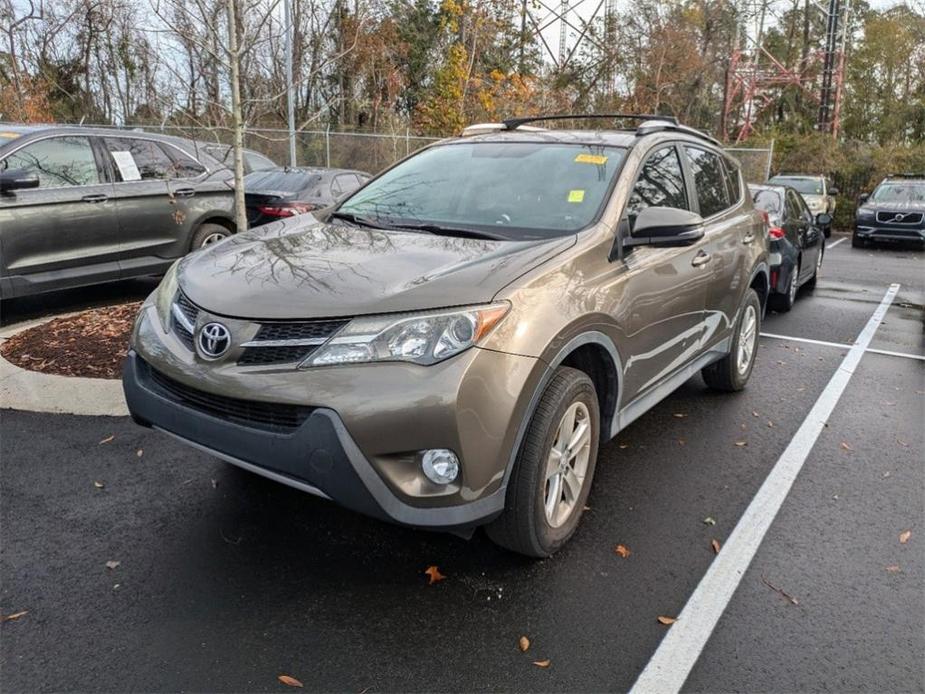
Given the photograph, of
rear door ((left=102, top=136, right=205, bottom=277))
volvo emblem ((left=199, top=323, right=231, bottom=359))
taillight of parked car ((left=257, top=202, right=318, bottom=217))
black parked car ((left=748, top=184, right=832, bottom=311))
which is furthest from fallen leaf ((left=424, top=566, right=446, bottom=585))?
taillight of parked car ((left=257, top=202, right=318, bottom=217))

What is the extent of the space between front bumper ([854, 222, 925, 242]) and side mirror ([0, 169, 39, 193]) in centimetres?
1727

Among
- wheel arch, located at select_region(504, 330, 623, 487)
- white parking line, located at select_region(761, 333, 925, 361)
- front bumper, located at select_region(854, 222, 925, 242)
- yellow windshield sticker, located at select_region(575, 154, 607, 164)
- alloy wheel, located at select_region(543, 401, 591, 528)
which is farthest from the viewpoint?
front bumper, located at select_region(854, 222, 925, 242)

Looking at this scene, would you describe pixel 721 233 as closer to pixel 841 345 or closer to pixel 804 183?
pixel 841 345

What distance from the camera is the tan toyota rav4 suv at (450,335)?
251cm

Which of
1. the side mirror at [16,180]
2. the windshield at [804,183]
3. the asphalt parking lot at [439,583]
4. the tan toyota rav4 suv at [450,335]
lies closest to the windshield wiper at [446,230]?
the tan toyota rav4 suv at [450,335]

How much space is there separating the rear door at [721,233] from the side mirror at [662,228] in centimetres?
105

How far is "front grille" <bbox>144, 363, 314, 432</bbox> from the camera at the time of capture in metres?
2.59

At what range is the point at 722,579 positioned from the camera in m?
3.05

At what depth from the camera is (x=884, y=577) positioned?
3.09 metres

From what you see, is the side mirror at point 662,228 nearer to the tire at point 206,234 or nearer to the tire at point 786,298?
the tire at point 206,234

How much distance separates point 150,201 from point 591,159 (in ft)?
16.5

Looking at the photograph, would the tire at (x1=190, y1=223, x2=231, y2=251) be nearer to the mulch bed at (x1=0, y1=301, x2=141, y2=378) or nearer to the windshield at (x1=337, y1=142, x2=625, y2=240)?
the mulch bed at (x1=0, y1=301, x2=141, y2=378)

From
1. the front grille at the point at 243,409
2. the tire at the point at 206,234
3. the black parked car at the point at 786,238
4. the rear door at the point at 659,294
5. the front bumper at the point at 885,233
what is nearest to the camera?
the front grille at the point at 243,409

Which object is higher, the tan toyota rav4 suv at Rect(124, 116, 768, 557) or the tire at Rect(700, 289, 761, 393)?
the tan toyota rav4 suv at Rect(124, 116, 768, 557)
